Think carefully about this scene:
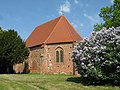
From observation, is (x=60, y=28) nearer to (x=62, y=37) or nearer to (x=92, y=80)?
(x=62, y=37)

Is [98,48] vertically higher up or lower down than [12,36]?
lower down

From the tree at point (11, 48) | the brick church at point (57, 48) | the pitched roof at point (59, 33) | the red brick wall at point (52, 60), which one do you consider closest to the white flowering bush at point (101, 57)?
the brick church at point (57, 48)

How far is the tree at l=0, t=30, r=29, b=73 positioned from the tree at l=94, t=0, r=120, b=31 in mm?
12586

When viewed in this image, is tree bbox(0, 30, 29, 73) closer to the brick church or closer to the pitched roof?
the brick church

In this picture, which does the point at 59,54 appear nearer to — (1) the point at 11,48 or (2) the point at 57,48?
(2) the point at 57,48

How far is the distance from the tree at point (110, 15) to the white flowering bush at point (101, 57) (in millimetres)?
16391

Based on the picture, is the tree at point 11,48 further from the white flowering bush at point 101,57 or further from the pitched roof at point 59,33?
the white flowering bush at point 101,57

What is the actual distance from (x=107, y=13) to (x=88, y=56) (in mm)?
22146

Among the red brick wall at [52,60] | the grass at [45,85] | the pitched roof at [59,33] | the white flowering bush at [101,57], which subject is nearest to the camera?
the grass at [45,85]

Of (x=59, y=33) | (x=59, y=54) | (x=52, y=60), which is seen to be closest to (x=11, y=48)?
(x=52, y=60)

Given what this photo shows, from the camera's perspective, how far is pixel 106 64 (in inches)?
749

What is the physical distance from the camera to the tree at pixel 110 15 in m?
36.9

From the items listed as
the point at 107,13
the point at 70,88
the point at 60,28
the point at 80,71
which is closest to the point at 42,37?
the point at 60,28

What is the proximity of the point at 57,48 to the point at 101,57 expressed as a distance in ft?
75.2
